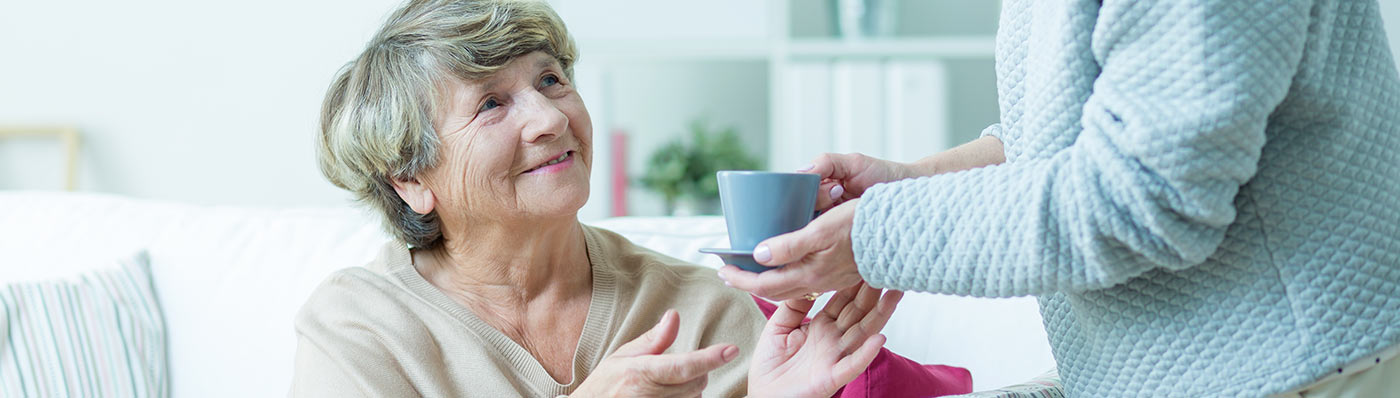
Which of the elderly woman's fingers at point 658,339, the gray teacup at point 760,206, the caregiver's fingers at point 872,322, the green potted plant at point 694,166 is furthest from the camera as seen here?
the green potted plant at point 694,166

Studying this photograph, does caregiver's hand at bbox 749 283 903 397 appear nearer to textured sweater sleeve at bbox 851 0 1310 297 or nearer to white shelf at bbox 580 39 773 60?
textured sweater sleeve at bbox 851 0 1310 297

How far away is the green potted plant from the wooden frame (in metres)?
1.70

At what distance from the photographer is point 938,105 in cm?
307

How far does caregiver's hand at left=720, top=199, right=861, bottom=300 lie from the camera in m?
0.93

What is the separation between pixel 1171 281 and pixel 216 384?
165 cm

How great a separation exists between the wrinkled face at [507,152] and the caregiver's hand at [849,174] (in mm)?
417

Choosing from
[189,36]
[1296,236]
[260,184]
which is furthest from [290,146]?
[1296,236]

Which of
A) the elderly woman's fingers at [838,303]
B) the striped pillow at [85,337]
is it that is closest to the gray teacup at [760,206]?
the elderly woman's fingers at [838,303]

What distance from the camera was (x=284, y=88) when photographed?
3.33m

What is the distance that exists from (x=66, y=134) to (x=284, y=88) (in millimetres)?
651

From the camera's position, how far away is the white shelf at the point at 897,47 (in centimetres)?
308

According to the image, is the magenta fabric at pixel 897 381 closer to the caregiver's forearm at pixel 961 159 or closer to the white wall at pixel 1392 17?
the caregiver's forearm at pixel 961 159

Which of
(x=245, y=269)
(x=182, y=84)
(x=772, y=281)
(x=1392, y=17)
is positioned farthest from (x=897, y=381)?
(x=182, y=84)

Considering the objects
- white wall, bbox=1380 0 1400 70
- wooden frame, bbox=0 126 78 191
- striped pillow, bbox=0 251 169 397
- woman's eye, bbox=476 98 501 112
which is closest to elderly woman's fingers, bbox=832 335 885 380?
woman's eye, bbox=476 98 501 112
